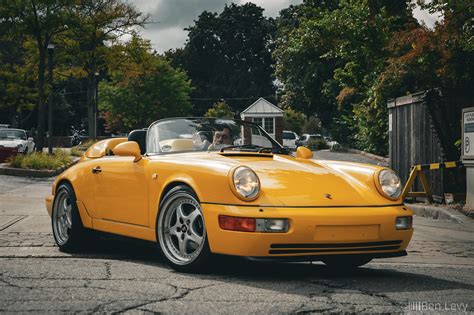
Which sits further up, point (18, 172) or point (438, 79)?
point (438, 79)

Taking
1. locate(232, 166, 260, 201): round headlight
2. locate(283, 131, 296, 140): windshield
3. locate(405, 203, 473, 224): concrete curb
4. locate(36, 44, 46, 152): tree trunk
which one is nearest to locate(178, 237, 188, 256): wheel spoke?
locate(232, 166, 260, 201): round headlight

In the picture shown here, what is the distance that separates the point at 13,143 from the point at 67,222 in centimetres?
2159

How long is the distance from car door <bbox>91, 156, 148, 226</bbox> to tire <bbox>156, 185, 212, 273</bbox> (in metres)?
0.35

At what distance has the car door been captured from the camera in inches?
255

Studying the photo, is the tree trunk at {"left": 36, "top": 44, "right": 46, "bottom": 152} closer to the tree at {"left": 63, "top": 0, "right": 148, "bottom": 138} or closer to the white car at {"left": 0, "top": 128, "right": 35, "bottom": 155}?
the white car at {"left": 0, "top": 128, "right": 35, "bottom": 155}

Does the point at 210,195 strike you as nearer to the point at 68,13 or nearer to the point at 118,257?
the point at 118,257

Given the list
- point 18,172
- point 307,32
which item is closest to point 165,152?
point 18,172

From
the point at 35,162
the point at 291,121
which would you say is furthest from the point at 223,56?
the point at 35,162

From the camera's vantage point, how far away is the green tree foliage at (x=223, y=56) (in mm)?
81438

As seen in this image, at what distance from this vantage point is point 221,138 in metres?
6.91

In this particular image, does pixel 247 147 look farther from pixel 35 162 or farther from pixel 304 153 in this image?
pixel 35 162

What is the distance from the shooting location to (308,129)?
250 ft

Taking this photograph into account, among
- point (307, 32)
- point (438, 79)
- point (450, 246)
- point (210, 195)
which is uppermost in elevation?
point (307, 32)

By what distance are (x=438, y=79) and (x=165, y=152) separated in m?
13.9
